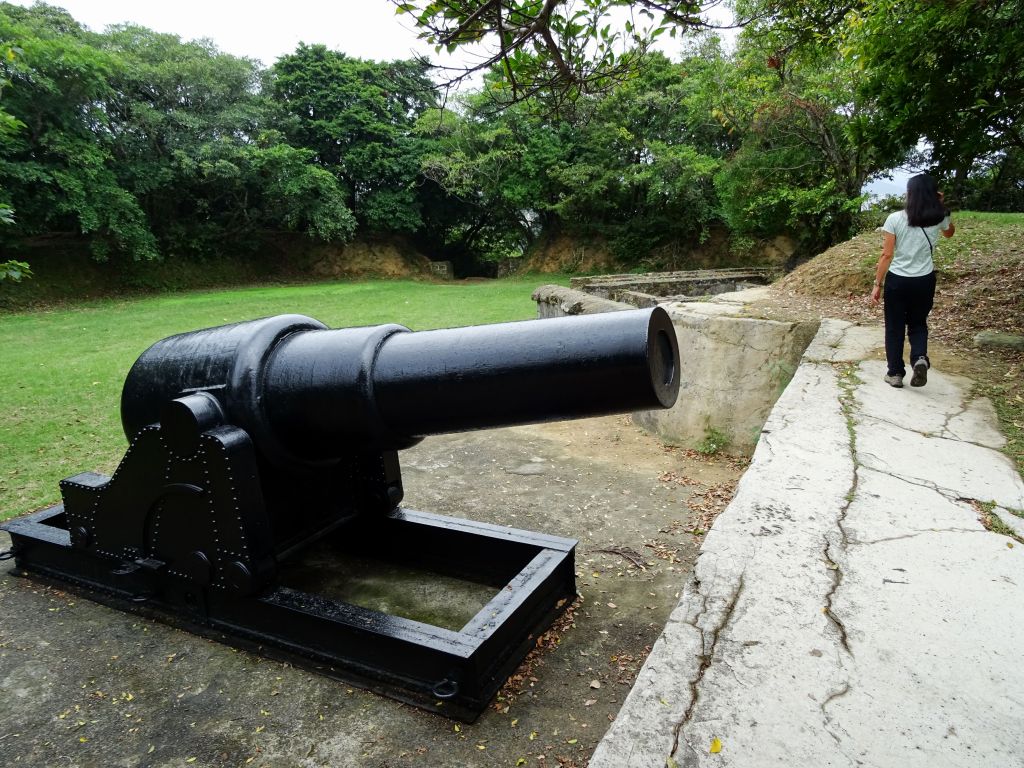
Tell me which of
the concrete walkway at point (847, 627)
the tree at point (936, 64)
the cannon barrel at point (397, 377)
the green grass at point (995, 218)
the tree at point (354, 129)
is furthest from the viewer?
the tree at point (354, 129)

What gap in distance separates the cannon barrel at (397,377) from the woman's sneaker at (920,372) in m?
2.47

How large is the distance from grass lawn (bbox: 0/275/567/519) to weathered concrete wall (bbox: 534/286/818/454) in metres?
3.61

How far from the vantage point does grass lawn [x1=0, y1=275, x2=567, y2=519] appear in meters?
4.83

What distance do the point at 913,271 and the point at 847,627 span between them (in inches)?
110

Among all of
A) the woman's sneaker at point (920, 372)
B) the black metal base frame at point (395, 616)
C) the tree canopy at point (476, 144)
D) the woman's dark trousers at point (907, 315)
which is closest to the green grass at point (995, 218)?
the tree canopy at point (476, 144)

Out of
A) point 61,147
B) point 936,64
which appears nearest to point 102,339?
point 61,147

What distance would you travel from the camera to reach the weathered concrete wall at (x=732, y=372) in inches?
187

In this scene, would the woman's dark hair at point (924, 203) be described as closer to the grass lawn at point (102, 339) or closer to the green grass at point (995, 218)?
the grass lawn at point (102, 339)

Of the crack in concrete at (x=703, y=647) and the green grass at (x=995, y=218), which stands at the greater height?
the green grass at (x=995, y=218)

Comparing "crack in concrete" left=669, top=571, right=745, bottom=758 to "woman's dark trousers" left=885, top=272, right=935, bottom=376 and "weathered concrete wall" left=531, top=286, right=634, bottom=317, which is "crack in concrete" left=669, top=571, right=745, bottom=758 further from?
"weathered concrete wall" left=531, top=286, right=634, bottom=317

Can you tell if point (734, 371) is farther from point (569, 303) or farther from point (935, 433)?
point (569, 303)

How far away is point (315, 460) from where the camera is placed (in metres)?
2.35

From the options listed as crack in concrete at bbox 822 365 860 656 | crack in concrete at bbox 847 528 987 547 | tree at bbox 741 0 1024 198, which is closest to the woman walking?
crack in concrete at bbox 822 365 860 656

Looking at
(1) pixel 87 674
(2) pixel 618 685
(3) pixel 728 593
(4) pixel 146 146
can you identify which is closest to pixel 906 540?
(3) pixel 728 593
